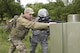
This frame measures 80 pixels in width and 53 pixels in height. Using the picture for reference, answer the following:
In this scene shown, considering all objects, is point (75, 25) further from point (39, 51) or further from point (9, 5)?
point (9, 5)

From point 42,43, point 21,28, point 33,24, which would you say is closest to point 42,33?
point 42,43

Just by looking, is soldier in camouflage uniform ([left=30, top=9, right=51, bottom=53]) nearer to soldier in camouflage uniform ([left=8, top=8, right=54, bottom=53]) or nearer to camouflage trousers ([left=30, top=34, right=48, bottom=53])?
camouflage trousers ([left=30, top=34, right=48, bottom=53])

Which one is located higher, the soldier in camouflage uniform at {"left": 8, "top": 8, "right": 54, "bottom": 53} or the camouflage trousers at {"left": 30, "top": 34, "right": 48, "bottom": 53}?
the soldier in camouflage uniform at {"left": 8, "top": 8, "right": 54, "bottom": 53}

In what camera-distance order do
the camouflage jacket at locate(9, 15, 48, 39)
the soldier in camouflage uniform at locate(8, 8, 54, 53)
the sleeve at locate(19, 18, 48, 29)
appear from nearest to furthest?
the sleeve at locate(19, 18, 48, 29)
the camouflage jacket at locate(9, 15, 48, 39)
the soldier in camouflage uniform at locate(8, 8, 54, 53)

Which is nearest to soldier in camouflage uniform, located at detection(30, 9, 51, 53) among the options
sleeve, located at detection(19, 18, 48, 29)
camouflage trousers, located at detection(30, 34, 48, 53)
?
camouflage trousers, located at detection(30, 34, 48, 53)

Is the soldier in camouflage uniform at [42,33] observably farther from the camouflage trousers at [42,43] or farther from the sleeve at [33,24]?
the sleeve at [33,24]

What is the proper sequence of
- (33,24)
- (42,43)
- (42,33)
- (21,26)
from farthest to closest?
(42,43) < (42,33) < (21,26) < (33,24)

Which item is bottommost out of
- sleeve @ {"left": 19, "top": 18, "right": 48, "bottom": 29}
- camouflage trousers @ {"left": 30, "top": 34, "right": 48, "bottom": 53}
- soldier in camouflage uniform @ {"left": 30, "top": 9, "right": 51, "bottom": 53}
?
camouflage trousers @ {"left": 30, "top": 34, "right": 48, "bottom": 53}

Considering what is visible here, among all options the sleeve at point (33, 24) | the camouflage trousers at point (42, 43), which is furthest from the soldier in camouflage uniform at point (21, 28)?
the camouflage trousers at point (42, 43)

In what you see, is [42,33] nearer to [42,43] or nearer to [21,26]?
[42,43]

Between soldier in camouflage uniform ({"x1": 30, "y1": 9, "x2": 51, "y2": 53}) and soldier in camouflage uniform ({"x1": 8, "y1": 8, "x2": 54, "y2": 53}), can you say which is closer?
soldier in camouflage uniform ({"x1": 8, "y1": 8, "x2": 54, "y2": 53})

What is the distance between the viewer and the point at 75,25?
4172mm

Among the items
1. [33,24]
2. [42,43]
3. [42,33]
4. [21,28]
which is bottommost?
[42,43]

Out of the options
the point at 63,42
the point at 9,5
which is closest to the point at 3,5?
the point at 9,5
